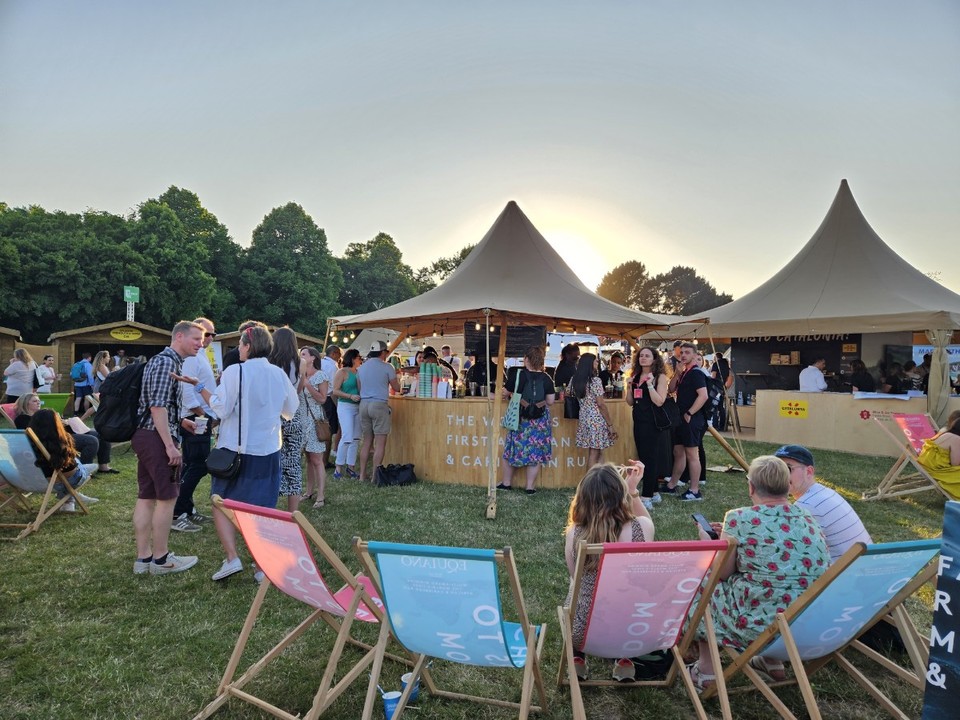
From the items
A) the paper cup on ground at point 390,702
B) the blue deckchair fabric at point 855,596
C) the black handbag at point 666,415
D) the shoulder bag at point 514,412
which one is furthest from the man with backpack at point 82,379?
the blue deckchair fabric at point 855,596

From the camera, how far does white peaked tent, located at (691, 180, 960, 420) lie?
9602 mm

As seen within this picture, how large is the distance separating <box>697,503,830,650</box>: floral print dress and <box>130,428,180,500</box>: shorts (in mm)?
3472

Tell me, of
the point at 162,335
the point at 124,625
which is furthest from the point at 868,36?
the point at 162,335

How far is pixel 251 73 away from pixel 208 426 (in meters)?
5.93

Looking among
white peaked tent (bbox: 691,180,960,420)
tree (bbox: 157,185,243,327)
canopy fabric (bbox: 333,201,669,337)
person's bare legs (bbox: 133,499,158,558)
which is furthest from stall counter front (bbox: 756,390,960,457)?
tree (bbox: 157,185,243,327)

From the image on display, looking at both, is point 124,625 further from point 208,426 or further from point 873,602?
point 873,602

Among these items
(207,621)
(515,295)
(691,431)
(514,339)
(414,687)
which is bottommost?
(207,621)

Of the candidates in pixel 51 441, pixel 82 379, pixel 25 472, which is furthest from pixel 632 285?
pixel 25 472

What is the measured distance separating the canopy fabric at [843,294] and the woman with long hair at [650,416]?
490 cm

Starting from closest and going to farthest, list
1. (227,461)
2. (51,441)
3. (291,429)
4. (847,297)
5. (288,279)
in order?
(227,461)
(291,429)
(51,441)
(847,297)
(288,279)

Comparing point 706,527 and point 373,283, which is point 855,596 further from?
point 373,283

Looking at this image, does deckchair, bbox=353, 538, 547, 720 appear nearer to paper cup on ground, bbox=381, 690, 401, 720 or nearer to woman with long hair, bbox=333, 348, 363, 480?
paper cup on ground, bbox=381, 690, 401, 720

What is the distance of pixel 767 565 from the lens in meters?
2.49

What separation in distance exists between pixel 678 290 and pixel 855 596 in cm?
5719
